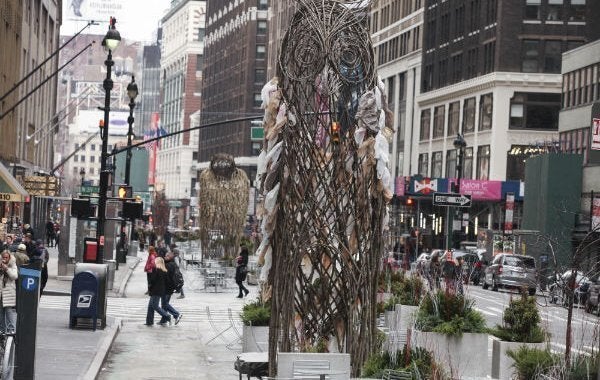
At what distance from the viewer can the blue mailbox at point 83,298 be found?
2852cm

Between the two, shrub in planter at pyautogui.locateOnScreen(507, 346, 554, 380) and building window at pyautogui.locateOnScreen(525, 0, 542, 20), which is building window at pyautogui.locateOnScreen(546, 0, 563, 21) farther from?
shrub in planter at pyautogui.locateOnScreen(507, 346, 554, 380)

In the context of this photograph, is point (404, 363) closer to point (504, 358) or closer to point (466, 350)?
point (504, 358)

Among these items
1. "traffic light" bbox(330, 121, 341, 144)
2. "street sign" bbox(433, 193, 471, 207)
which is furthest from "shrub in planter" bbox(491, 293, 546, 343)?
"street sign" bbox(433, 193, 471, 207)

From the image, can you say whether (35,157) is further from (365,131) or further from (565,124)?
(365,131)

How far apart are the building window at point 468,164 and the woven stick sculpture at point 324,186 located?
84.9 metres

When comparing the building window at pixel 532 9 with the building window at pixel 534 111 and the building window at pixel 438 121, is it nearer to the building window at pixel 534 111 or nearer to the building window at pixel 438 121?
the building window at pixel 534 111

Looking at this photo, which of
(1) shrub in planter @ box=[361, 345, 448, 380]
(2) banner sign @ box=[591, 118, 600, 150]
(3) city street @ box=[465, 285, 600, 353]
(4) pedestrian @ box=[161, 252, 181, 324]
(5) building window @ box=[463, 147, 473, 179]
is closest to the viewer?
(2) banner sign @ box=[591, 118, 600, 150]

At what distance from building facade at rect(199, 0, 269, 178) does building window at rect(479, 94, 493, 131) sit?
57605 mm

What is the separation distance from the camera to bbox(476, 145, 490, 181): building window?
97.9 meters

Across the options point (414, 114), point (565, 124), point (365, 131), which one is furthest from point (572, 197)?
point (365, 131)

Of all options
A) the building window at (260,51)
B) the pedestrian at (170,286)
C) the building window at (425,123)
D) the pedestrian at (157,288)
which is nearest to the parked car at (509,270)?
the pedestrian at (170,286)

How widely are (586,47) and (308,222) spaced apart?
63.0 meters

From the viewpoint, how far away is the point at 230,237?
Result: 62250 millimetres

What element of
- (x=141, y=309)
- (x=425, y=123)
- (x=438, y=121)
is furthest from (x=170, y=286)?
(x=425, y=123)
